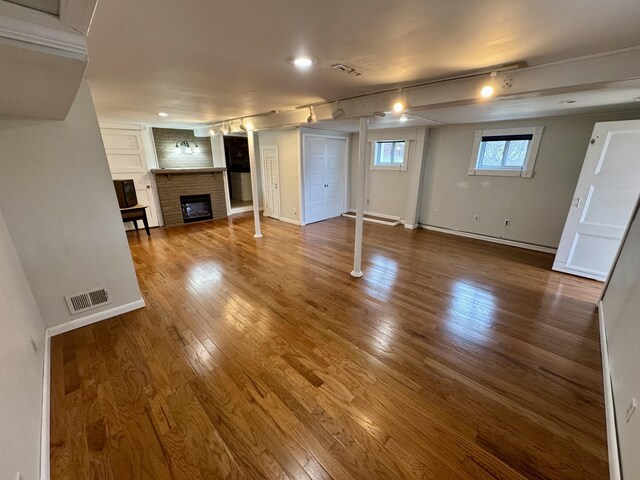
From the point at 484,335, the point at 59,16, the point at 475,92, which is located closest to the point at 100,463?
the point at 59,16

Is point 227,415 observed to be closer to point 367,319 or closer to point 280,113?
point 367,319

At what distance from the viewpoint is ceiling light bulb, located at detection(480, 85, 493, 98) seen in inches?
84.5

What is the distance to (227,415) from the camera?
5.27ft

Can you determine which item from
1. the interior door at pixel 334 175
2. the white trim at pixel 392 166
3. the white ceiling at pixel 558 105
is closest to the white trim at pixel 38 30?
the white ceiling at pixel 558 105

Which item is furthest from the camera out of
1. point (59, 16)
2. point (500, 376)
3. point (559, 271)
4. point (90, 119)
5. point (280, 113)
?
point (280, 113)

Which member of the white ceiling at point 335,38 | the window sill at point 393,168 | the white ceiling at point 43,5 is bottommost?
the window sill at point 393,168

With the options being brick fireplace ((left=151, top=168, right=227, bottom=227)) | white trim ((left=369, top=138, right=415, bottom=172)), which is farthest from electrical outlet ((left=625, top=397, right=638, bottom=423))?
brick fireplace ((left=151, top=168, right=227, bottom=227))

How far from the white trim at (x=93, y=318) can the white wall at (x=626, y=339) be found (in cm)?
374

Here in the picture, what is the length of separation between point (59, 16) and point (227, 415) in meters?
2.04

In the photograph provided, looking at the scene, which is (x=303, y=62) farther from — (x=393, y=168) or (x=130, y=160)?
(x=130, y=160)

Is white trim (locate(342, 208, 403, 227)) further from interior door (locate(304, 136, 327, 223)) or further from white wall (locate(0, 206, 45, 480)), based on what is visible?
white wall (locate(0, 206, 45, 480))

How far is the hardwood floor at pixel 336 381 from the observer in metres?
1.38

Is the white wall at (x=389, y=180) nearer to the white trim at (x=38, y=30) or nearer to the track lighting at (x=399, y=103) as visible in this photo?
the track lighting at (x=399, y=103)

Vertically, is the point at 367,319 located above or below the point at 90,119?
below
